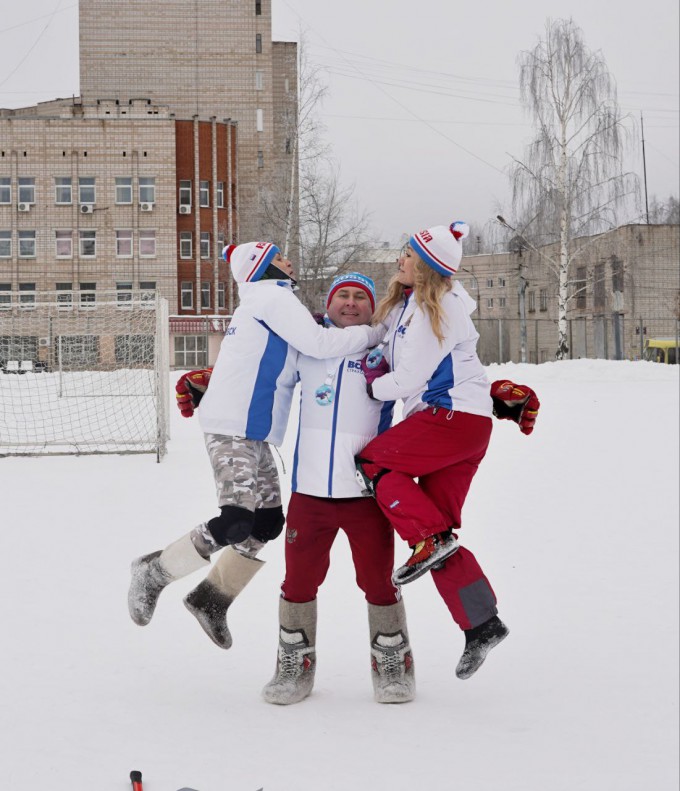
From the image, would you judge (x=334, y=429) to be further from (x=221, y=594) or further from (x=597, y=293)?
(x=597, y=293)

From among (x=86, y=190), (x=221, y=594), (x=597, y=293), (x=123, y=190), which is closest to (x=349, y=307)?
(x=221, y=594)

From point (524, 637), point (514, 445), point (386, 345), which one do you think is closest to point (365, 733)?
point (386, 345)

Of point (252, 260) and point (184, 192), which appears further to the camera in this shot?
point (184, 192)

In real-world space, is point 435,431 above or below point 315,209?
below

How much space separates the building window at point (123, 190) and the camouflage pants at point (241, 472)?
26.3 metres

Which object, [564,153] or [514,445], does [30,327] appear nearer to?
[514,445]


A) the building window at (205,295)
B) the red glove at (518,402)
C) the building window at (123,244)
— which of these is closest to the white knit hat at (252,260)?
the red glove at (518,402)

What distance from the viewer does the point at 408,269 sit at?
3.01 meters

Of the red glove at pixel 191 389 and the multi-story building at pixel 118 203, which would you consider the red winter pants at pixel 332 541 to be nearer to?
the red glove at pixel 191 389

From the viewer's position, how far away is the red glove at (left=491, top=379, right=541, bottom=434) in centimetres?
315

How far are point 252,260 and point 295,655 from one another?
1253mm

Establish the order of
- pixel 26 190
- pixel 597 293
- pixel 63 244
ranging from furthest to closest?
pixel 597 293
pixel 63 244
pixel 26 190

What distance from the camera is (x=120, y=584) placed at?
15.6 ft

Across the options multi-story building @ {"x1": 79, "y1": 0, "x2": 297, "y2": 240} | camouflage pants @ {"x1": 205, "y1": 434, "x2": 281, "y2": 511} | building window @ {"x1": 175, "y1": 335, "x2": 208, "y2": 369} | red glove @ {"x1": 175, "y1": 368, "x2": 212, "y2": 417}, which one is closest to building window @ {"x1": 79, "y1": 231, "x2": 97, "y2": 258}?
multi-story building @ {"x1": 79, "y1": 0, "x2": 297, "y2": 240}
